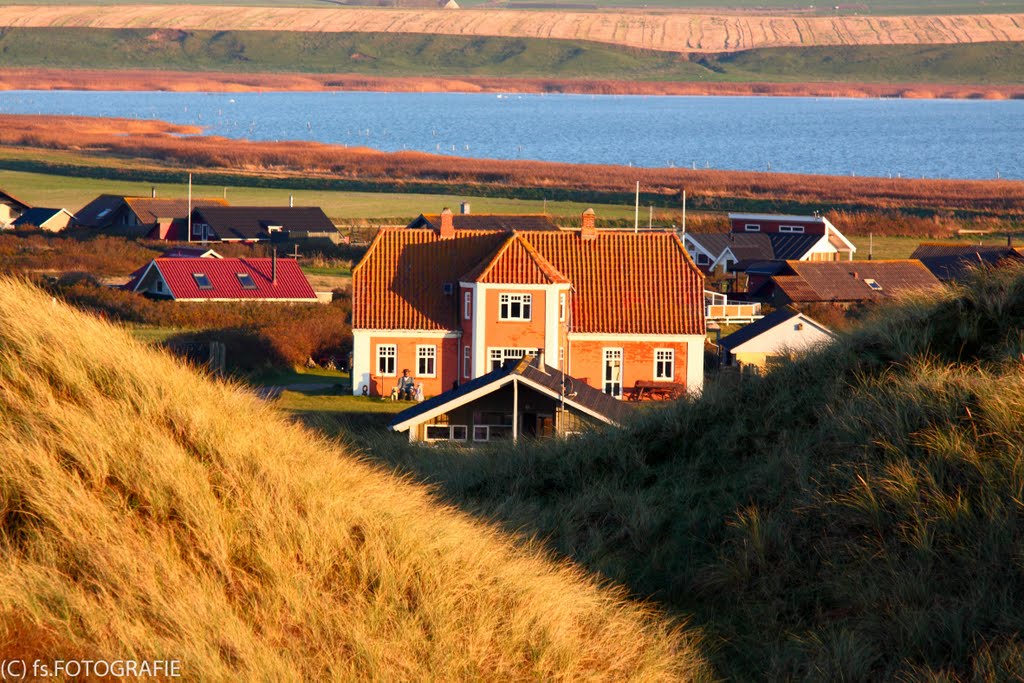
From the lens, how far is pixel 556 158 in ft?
565

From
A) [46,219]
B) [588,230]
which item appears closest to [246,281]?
[588,230]

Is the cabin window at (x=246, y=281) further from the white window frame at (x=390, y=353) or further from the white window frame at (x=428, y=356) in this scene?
the white window frame at (x=428, y=356)

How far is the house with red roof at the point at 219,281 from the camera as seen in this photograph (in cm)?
5772

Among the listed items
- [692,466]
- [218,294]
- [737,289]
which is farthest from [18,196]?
[692,466]

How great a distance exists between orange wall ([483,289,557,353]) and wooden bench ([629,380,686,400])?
323cm

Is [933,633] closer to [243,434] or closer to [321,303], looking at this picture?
[243,434]

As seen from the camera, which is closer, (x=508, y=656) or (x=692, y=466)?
(x=508, y=656)

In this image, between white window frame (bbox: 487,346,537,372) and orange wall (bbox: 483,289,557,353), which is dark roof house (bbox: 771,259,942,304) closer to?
orange wall (bbox: 483,289,557,353)

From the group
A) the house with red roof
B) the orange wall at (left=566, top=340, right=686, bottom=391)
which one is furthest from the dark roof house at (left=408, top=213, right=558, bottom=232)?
the orange wall at (left=566, top=340, right=686, bottom=391)

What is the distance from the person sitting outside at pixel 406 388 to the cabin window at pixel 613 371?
19.4 ft

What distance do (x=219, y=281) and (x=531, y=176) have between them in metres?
76.6

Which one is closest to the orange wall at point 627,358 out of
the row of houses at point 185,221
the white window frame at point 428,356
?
the white window frame at point 428,356

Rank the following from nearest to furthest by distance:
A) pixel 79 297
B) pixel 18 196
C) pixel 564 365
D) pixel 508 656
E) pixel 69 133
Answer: pixel 508 656 < pixel 564 365 < pixel 79 297 < pixel 18 196 < pixel 69 133

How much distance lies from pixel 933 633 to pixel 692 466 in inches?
179
